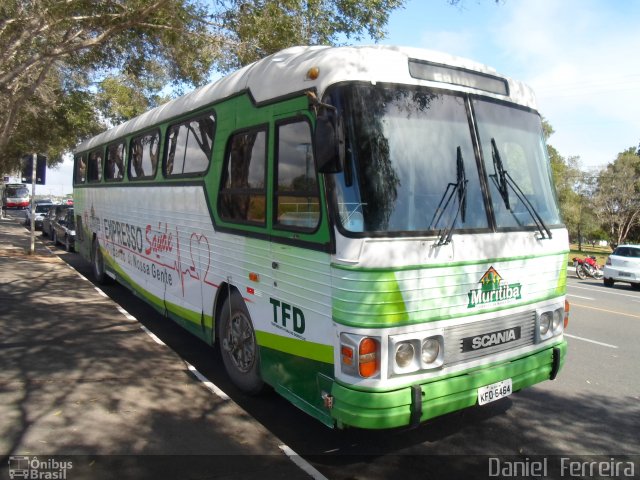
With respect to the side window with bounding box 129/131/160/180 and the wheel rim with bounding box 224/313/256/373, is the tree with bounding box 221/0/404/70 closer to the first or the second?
the side window with bounding box 129/131/160/180

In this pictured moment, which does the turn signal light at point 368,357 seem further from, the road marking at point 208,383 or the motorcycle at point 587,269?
the motorcycle at point 587,269

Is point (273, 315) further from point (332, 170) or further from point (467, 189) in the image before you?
point (467, 189)

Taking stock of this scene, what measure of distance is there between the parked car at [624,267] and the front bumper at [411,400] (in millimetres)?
16450

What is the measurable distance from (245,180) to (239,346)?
5.51 ft

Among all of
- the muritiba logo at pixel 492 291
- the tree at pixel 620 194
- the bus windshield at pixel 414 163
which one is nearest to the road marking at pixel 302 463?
the muritiba logo at pixel 492 291

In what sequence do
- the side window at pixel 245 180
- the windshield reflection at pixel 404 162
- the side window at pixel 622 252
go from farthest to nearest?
the side window at pixel 622 252 < the side window at pixel 245 180 < the windshield reflection at pixel 404 162

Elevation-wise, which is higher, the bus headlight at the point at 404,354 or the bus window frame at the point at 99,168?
the bus window frame at the point at 99,168

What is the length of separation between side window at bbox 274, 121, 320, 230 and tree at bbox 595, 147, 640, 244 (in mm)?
43768

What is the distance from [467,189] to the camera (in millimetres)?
4000

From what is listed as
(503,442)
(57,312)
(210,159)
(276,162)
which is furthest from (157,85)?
(503,442)

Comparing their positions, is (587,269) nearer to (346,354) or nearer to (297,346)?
(297,346)

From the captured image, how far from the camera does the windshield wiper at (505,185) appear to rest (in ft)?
13.8

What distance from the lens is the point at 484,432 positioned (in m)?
4.53

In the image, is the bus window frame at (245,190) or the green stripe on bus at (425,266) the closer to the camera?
the green stripe on bus at (425,266)
